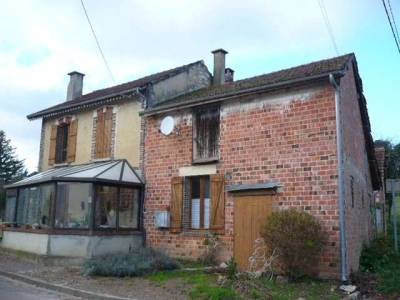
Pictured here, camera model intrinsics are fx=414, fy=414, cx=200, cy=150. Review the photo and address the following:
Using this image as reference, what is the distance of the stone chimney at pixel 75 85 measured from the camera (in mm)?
20734

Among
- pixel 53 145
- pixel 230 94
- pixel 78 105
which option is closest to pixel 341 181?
pixel 230 94

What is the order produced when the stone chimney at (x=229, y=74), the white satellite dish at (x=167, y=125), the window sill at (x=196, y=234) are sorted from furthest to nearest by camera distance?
the stone chimney at (x=229, y=74)
the white satellite dish at (x=167, y=125)
the window sill at (x=196, y=234)

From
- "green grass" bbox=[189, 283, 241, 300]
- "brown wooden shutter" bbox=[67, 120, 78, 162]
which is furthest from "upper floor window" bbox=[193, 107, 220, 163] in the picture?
"brown wooden shutter" bbox=[67, 120, 78, 162]

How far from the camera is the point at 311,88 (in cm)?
1046

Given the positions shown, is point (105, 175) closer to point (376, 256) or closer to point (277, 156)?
point (277, 156)

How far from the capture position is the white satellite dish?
13161mm

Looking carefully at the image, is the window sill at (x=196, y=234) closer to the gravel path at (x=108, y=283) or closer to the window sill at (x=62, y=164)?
the gravel path at (x=108, y=283)

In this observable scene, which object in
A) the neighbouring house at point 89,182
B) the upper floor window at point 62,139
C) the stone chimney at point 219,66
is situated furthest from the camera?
the stone chimney at point 219,66

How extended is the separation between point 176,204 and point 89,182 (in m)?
2.72

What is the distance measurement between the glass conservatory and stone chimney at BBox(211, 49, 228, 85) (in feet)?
18.6

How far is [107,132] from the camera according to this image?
1531 centimetres

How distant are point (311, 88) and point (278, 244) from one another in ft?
13.2

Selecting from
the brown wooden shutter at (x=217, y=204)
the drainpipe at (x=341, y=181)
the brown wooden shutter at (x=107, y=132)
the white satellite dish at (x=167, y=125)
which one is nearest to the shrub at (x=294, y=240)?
the drainpipe at (x=341, y=181)

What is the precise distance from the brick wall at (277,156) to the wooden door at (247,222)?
0.23 meters
